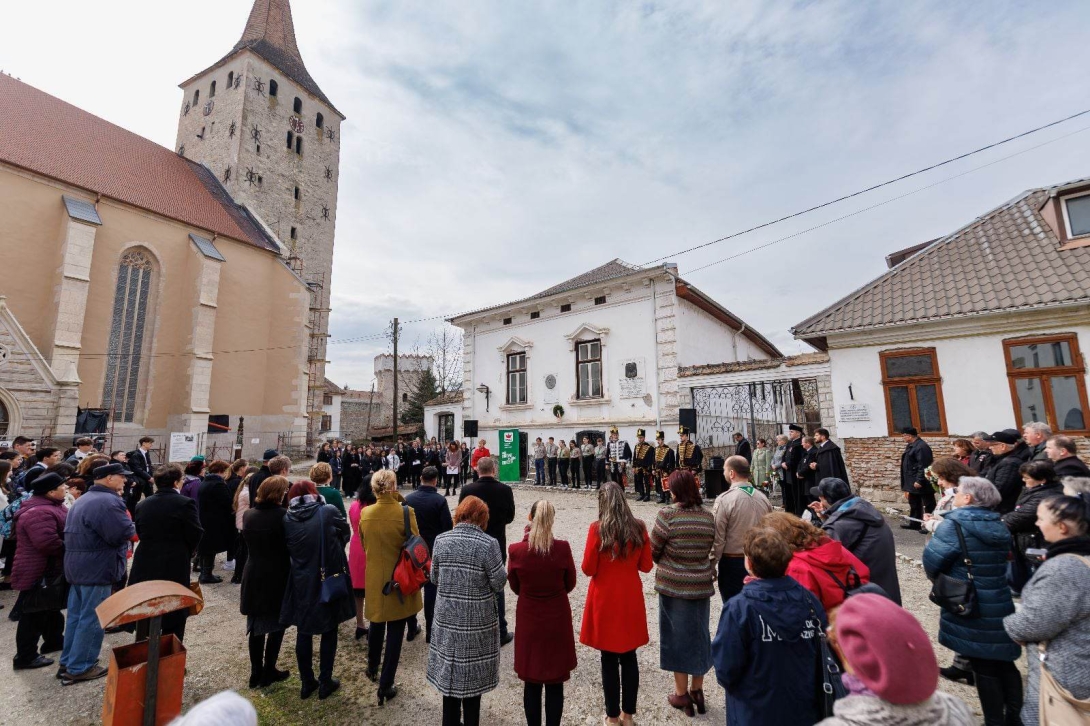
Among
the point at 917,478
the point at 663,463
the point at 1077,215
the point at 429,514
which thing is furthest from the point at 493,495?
the point at 1077,215

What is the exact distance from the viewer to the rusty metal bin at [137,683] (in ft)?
8.55

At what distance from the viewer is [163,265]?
22.0m

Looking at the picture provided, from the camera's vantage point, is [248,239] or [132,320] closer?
[132,320]

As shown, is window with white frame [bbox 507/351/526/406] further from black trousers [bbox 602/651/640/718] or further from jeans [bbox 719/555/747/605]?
black trousers [bbox 602/651/640/718]

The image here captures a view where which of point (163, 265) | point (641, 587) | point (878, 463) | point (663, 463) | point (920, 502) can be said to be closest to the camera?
point (641, 587)

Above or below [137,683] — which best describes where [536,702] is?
below

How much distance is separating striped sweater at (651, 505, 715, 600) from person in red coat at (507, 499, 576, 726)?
2.55 feet

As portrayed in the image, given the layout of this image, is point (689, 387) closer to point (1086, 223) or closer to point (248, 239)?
point (1086, 223)

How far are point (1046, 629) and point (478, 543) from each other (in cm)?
302

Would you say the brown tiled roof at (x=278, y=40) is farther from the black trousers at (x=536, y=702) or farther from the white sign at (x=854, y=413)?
the black trousers at (x=536, y=702)

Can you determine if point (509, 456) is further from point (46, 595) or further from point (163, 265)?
point (163, 265)

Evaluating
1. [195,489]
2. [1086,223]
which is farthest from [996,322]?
[195,489]

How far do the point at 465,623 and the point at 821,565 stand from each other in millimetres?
2159

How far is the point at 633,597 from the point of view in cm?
331
